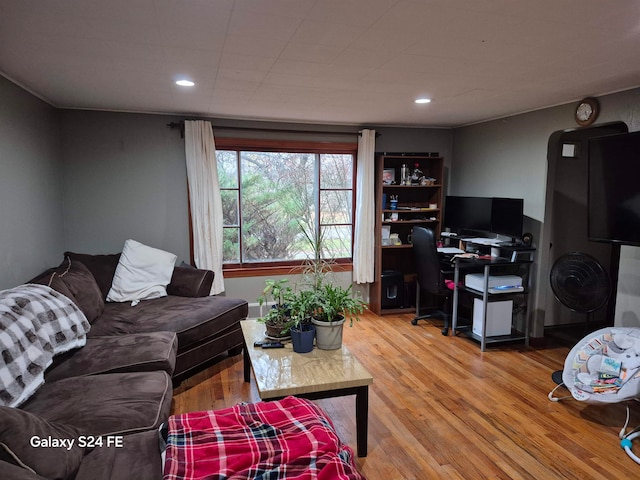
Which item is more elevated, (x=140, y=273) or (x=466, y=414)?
(x=140, y=273)

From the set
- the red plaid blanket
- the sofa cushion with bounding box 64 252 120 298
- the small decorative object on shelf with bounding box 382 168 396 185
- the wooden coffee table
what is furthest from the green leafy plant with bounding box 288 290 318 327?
the small decorative object on shelf with bounding box 382 168 396 185

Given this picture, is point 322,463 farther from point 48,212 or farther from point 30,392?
point 48,212

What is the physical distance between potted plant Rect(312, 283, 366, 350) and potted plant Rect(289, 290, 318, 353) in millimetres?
38

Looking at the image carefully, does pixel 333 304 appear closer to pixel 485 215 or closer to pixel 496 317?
pixel 496 317

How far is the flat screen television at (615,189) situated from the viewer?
2570 millimetres

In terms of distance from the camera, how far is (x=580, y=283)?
2.94 m

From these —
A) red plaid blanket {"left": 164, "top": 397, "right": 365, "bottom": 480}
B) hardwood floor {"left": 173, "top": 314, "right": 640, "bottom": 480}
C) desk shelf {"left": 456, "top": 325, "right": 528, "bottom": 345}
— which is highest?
red plaid blanket {"left": 164, "top": 397, "right": 365, "bottom": 480}

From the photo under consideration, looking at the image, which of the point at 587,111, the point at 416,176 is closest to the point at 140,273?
the point at 416,176

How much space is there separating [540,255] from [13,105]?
4534mm

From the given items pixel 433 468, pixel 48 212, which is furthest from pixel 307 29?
pixel 48 212

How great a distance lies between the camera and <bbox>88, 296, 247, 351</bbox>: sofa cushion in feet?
9.84

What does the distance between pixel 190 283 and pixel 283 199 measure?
1529mm

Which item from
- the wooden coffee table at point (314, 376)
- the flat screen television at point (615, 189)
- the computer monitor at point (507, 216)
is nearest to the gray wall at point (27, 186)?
the wooden coffee table at point (314, 376)

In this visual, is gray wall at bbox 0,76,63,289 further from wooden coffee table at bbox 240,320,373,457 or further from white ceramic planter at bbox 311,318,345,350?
white ceramic planter at bbox 311,318,345,350
